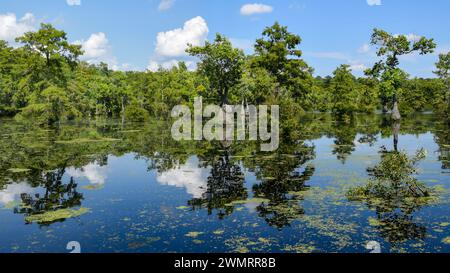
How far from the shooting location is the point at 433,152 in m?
27.0

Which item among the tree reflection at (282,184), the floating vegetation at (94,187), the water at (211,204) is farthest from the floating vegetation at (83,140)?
the floating vegetation at (94,187)

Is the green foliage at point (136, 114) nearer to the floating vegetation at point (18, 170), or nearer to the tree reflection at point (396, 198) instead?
the floating vegetation at point (18, 170)

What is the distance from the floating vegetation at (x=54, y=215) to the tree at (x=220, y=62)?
145 ft

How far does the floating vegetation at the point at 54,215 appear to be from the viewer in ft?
43.2

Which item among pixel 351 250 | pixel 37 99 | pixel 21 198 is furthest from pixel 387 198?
pixel 37 99

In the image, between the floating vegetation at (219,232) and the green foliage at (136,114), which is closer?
the floating vegetation at (219,232)

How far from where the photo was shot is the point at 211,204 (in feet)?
48.6

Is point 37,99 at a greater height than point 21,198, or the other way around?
point 37,99

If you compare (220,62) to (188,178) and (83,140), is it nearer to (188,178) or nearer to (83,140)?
(83,140)

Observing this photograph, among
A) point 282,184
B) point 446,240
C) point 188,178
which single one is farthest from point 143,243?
point 188,178

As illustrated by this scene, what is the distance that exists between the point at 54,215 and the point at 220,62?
151 ft
